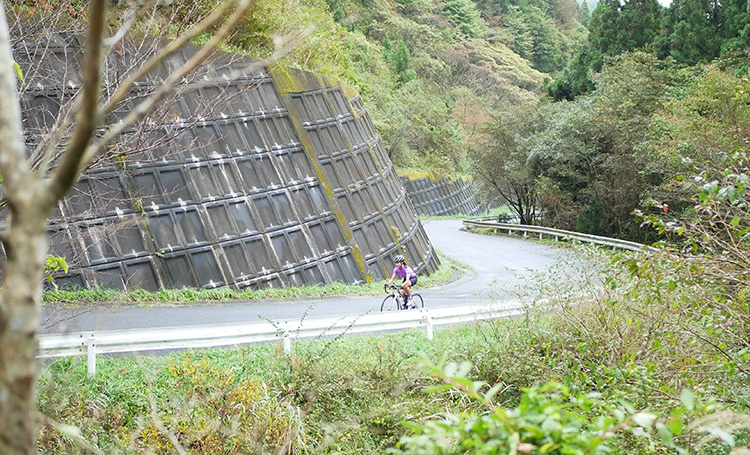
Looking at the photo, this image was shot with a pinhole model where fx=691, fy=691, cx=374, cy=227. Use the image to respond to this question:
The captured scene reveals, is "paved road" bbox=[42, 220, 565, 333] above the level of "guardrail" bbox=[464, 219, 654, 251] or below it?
above

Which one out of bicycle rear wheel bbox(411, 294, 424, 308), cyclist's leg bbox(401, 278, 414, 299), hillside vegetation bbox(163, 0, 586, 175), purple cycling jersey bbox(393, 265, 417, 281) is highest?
hillside vegetation bbox(163, 0, 586, 175)

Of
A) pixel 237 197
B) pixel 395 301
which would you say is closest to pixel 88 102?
pixel 395 301

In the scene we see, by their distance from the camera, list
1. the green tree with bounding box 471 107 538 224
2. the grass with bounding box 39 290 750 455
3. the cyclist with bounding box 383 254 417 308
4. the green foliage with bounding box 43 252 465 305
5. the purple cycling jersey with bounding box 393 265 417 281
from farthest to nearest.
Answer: the green tree with bounding box 471 107 538 224 → the purple cycling jersey with bounding box 393 265 417 281 → the cyclist with bounding box 383 254 417 308 → the green foliage with bounding box 43 252 465 305 → the grass with bounding box 39 290 750 455

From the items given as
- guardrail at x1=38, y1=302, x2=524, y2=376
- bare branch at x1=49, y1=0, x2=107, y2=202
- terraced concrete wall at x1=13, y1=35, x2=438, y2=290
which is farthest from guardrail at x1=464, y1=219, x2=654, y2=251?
bare branch at x1=49, y1=0, x2=107, y2=202

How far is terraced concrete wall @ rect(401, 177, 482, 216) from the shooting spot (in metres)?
48.8

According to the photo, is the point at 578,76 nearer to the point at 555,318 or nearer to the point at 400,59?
the point at 400,59

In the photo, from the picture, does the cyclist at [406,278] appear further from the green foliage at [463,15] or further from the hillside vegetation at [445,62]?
the green foliage at [463,15]

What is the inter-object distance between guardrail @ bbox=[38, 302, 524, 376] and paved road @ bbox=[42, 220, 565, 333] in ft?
0.89

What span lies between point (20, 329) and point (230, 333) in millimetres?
8545

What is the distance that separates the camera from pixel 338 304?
15.9 meters

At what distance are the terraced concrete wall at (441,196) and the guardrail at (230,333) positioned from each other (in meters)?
35.5

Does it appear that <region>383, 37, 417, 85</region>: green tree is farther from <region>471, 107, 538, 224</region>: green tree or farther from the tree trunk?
the tree trunk

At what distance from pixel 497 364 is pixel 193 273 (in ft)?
26.6

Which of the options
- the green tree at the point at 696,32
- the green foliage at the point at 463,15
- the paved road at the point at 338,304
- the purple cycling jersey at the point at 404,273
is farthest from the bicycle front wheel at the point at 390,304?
the green foliage at the point at 463,15
